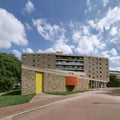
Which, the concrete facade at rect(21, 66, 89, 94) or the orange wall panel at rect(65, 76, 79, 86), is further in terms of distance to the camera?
the orange wall panel at rect(65, 76, 79, 86)

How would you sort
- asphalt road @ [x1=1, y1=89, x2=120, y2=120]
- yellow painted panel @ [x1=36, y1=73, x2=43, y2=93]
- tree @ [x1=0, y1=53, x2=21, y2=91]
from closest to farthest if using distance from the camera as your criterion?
asphalt road @ [x1=1, y1=89, x2=120, y2=120], yellow painted panel @ [x1=36, y1=73, x2=43, y2=93], tree @ [x1=0, y1=53, x2=21, y2=91]

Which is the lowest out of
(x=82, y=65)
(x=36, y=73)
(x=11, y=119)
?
(x=11, y=119)

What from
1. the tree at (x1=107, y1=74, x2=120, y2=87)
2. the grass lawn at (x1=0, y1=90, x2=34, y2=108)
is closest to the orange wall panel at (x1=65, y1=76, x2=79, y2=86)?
the grass lawn at (x1=0, y1=90, x2=34, y2=108)

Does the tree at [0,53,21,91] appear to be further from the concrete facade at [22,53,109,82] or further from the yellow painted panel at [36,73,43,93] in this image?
the concrete facade at [22,53,109,82]

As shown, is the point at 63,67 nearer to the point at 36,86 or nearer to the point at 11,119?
the point at 36,86

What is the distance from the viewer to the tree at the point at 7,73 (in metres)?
52.4

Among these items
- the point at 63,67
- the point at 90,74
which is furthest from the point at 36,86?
the point at 90,74

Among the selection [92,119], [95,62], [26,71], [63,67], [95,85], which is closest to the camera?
[92,119]

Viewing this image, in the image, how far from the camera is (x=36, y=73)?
3344cm

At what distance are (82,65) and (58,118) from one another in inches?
4126

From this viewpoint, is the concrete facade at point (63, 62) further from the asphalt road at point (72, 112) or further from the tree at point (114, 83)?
the asphalt road at point (72, 112)

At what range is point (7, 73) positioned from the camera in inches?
2098

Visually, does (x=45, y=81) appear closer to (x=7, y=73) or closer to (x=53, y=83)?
(x=53, y=83)

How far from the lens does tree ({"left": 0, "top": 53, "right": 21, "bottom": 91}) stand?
2062 inches
